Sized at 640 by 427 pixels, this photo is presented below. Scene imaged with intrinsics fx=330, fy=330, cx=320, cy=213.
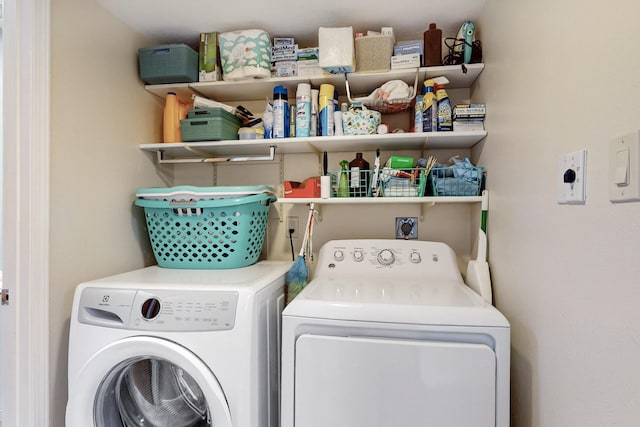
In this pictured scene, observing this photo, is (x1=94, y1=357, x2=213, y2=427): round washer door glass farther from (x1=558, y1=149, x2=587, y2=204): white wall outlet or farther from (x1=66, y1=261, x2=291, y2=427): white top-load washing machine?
Result: (x1=558, y1=149, x2=587, y2=204): white wall outlet

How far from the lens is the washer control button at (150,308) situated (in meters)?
1.14

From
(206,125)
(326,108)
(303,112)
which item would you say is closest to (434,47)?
(326,108)

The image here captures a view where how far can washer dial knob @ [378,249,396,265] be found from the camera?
157 cm

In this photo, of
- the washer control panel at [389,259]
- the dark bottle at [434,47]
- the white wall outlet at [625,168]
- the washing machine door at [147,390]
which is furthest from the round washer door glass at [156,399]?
the dark bottle at [434,47]

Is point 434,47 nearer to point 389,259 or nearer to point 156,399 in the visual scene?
point 389,259

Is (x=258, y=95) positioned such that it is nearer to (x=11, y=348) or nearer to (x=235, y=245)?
(x=235, y=245)

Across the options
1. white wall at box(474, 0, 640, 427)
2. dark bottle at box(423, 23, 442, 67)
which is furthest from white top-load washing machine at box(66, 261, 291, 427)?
dark bottle at box(423, 23, 442, 67)

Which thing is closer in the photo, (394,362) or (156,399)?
(394,362)

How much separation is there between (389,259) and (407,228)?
0.29 meters

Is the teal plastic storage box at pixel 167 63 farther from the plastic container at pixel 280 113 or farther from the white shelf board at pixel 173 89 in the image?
the plastic container at pixel 280 113

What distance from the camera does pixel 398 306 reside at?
1.08 metres

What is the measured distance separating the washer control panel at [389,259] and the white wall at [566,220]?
27 cm

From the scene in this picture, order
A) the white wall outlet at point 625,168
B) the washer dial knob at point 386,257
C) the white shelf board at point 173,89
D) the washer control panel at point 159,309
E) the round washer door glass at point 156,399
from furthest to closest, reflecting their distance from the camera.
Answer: the white shelf board at point 173,89 < the washer dial knob at point 386,257 < the round washer door glass at point 156,399 < the washer control panel at point 159,309 < the white wall outlet at point 625,168

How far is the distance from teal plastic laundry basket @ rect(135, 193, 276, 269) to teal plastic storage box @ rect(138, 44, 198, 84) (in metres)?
0.64
